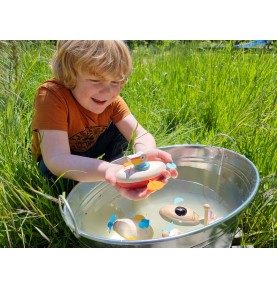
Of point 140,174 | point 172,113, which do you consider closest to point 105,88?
point 140,174

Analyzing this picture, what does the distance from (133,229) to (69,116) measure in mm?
421

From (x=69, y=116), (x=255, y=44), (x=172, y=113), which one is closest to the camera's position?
(x=69, y=116)

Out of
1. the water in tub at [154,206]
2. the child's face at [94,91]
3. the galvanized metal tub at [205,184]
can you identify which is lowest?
the water in tub at [154,206]

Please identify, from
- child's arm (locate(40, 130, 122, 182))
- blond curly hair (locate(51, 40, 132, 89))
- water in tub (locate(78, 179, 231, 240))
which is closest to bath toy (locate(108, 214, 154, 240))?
water in tub (locate(78, 179, 231, 240))

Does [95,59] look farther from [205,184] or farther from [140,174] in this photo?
[205,184]

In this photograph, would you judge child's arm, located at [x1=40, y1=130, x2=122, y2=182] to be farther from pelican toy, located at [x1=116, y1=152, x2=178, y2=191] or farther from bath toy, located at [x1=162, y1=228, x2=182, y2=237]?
bath toy, located at [x1=162, y1=228, x2=182, y2=237]

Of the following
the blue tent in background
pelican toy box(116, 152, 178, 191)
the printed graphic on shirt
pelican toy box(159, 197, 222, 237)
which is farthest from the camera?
the blue tent in background

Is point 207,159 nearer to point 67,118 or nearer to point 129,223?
point 129,223

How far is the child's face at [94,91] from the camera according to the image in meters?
1.12

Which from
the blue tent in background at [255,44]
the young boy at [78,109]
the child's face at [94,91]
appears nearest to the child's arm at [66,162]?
the young boy at [78,109]

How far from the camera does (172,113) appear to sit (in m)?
1.59

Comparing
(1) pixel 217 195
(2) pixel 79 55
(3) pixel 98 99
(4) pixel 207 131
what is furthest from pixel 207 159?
(2) pixel 79 55

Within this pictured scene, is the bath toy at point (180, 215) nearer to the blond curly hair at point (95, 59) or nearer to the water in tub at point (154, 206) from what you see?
the water in tub at point (154, 206)

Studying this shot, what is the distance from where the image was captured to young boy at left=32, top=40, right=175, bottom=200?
104 centimetres
